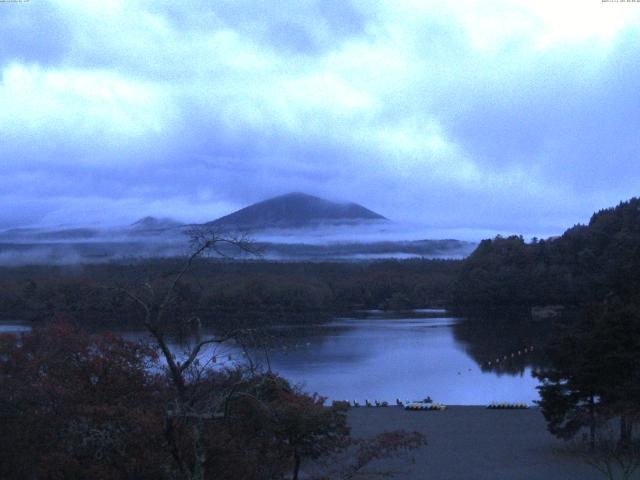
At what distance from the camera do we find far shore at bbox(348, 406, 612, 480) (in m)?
8.55

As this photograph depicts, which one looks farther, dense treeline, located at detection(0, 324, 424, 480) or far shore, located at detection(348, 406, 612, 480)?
far shore, located at detection(348, 406, 612, 480)

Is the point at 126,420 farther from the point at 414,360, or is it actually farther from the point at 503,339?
the point at 503,339

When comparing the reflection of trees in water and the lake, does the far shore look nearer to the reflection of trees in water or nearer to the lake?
the lake

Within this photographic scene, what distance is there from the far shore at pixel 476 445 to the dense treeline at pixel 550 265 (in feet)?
84.3

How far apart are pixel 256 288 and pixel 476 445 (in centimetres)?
2143

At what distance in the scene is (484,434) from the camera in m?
10.9

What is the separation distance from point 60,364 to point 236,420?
1.41m

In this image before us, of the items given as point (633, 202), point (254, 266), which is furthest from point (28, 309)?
point (633, 202)

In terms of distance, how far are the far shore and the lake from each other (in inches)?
65.7

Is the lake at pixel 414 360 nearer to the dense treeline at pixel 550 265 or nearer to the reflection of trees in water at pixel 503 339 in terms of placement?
the reflection of trees in water at pixel 503 339

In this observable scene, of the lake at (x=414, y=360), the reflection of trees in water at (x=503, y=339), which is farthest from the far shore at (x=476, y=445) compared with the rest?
the reflection of trees in water at (x=503, y=339)

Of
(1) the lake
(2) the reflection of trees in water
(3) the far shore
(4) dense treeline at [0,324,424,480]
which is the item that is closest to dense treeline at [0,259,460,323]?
(4) dense treeline at [0,324,424,480]

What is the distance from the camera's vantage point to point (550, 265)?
1597 inches

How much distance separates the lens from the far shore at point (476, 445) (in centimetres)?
855
